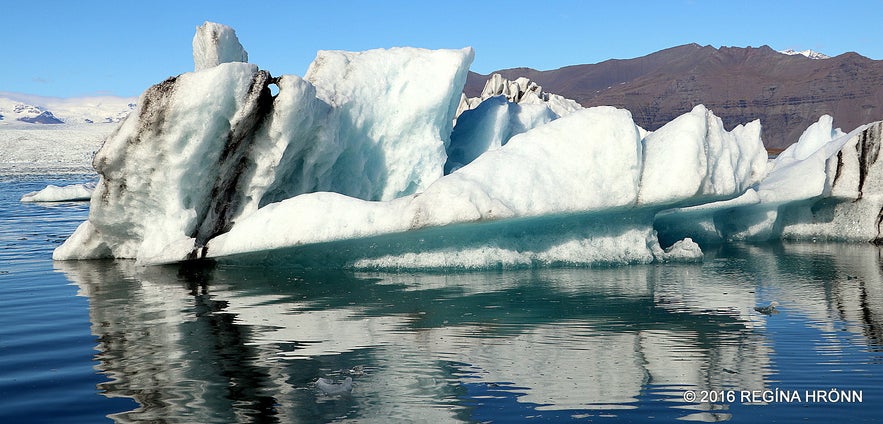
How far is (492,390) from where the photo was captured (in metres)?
5.35

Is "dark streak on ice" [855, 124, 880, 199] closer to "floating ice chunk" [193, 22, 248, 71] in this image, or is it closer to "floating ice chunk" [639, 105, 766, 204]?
"floating ice chunk" [639, 105, 766, 204]

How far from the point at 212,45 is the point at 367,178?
3.48 m

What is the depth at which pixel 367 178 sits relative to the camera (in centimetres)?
1448

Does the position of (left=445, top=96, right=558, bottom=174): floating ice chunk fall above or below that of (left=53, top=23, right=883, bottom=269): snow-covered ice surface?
above

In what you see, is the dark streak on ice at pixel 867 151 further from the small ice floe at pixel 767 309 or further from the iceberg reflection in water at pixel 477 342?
the small ice floe at pixel 767 309

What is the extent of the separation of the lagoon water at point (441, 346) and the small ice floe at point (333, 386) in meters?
0.05

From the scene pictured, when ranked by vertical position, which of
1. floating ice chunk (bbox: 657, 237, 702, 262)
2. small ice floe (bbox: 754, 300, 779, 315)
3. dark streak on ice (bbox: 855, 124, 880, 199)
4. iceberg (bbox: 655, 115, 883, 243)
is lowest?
small ice floe (bbox: 754, 300, 779, 315)

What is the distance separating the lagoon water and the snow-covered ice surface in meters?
0.69

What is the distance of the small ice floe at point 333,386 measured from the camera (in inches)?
207

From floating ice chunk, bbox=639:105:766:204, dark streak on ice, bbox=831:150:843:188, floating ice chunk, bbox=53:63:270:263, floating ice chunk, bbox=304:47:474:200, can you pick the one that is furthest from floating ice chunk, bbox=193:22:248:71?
dark streak on ice, bbox=831:150:843:188

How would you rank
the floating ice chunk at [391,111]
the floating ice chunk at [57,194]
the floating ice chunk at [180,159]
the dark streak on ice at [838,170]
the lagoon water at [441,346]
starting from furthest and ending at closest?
the floating ice chunk at [57,194]
the dark streak on ice at [838,170]
the floating ice chunk at [391,111]
the floating ice chunk at [180,159]
the lagoon water at [441,346]

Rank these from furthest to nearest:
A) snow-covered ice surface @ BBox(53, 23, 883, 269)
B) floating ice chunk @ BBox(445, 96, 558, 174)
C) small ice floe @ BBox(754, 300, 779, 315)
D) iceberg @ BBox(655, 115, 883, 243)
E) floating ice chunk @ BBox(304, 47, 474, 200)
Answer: floating ice chunk @ BBox(445, 96, 558, 174)
iceberg @ BBox(655, 115, 883, 243)
floating ice chunk @ BBox(304, 47, 474, 200)
snow-covered ice surface @ BBox(53, 23, 883, 269)
small ice floe @ BBox(754, 300, 779, 315)

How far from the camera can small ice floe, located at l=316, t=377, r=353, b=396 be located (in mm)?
5250

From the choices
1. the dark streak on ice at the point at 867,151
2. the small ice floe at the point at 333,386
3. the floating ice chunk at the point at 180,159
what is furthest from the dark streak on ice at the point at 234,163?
the dark streak on ice at the point at 867,151
